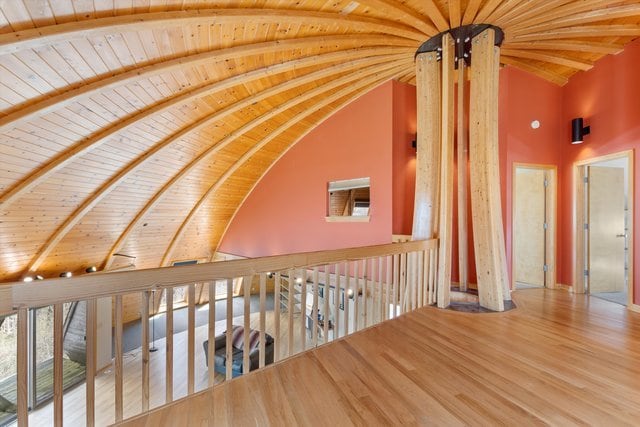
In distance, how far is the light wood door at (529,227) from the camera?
15.0 feet

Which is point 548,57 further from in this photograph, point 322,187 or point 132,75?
point 132,75

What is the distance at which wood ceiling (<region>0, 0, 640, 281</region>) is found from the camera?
94.2 inches

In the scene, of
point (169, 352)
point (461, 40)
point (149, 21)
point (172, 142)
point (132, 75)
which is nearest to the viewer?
point (169, 352)

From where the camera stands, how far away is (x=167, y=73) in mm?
3156

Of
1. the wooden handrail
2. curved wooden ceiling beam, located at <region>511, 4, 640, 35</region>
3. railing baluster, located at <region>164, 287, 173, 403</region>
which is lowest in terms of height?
railing baluster, located at <region>164, 287, 173, 403</region>

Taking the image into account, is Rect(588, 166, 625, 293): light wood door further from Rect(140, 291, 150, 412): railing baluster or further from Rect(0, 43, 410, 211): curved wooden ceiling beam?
Rect(140, 291, 150, 412): railing baluster

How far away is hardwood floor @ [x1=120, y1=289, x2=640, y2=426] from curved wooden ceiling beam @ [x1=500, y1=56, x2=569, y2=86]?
11.7ft

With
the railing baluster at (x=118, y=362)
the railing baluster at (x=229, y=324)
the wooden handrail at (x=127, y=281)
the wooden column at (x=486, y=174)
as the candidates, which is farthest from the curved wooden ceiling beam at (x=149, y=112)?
the railing baluster at (x=118, y=362)

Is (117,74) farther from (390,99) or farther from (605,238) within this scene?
(605,238)

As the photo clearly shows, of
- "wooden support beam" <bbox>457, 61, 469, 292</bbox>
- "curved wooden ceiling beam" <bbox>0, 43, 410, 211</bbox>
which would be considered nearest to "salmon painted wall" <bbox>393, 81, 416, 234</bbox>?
"wooden support beam" <bbox>457, 61, 469, 292</bbox>

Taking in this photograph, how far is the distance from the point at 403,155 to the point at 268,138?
257 centimetres

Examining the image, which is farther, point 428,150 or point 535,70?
point 535,70

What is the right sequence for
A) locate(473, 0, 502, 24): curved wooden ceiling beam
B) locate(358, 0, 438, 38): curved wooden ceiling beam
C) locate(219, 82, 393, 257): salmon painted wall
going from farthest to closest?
locate(219, 82, 393, 257): salmon painted wall
locate(473, 0, 502, 24): curved wooden ceiling beam
locate(358, 0, 438, 38): curved wooden ceiling beam

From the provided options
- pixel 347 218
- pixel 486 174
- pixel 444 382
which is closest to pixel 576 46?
pixel 486 174
